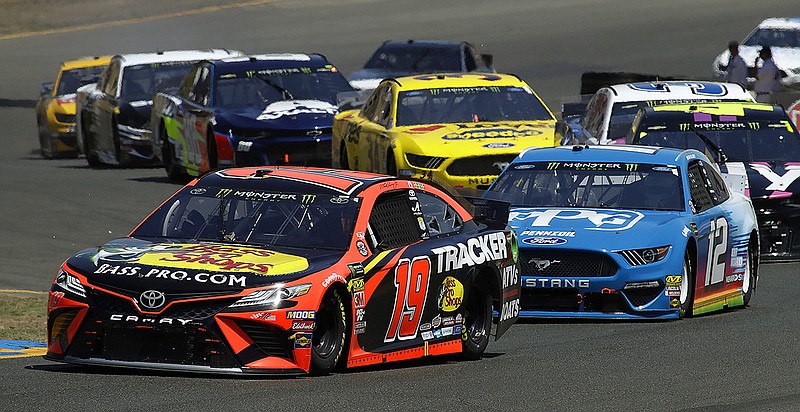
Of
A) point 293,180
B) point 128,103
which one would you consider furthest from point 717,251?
point 128,103

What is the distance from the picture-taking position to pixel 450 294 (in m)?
10.4

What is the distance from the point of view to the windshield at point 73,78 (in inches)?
1169

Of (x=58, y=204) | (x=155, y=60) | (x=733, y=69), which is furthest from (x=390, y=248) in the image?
(x=733, y=69)

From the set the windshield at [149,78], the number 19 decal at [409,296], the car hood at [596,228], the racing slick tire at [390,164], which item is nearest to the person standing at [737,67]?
the windshield at [149,78]

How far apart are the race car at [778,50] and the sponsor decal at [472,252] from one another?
1965 cm

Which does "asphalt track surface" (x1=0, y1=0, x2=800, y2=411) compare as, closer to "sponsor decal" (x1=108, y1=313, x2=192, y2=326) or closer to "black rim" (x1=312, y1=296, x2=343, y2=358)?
"black rim" (x1=312, y1=296, x2=343, y2=358)

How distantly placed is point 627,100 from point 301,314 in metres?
11.4

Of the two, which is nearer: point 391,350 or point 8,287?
point 391,350

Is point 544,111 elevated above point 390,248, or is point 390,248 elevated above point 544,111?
point 390,248

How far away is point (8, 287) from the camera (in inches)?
608

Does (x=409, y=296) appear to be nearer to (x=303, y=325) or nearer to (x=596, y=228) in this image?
(x=303, y=325)

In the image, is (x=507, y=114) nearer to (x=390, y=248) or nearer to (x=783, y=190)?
(x=783, y=190)

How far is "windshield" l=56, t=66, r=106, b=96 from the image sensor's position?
2969 cm

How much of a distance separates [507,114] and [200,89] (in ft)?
15.3
